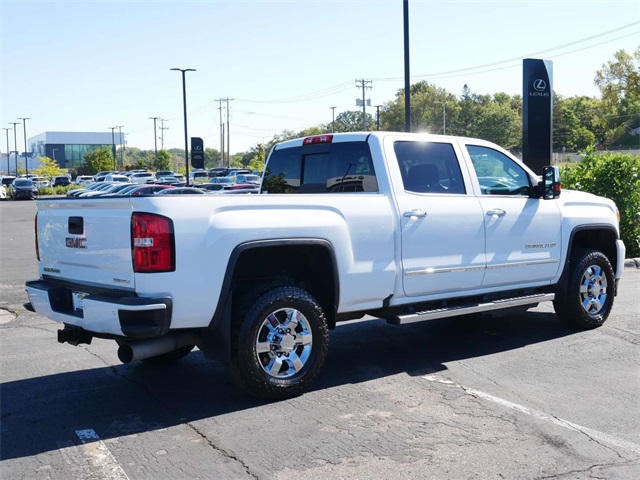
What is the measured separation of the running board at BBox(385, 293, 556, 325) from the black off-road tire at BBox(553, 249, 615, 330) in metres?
0.32

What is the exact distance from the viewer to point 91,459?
431 centimetres

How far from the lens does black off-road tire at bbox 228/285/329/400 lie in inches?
203

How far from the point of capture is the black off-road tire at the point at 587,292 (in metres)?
7.42

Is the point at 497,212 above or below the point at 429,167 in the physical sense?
below

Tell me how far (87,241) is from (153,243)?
2.42 ft

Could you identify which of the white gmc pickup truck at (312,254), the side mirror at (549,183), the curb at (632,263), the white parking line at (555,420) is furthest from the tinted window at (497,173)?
the curb at (632,263)

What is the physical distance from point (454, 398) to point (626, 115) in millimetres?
96753

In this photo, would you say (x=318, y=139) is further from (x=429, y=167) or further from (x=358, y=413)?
(x=358, y=413)

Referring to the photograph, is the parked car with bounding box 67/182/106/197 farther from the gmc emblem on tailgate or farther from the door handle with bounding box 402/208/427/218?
the door handle with bounding box 402/208/427/218

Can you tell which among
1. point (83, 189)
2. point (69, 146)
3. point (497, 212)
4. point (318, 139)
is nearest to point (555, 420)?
point (497, 212)

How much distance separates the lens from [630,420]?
494cm

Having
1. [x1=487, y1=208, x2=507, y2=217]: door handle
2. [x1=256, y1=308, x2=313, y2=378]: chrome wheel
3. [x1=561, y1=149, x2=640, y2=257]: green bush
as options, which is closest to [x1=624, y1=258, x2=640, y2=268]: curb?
[x1=561, y1=149, x2=640, y2=257]: green bush

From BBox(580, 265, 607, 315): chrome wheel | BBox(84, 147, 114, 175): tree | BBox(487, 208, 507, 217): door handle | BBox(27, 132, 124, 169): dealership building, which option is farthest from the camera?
BBox(27, 132, 124, 169): dealership building

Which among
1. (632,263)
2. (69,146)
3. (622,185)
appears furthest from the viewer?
(69,146)
